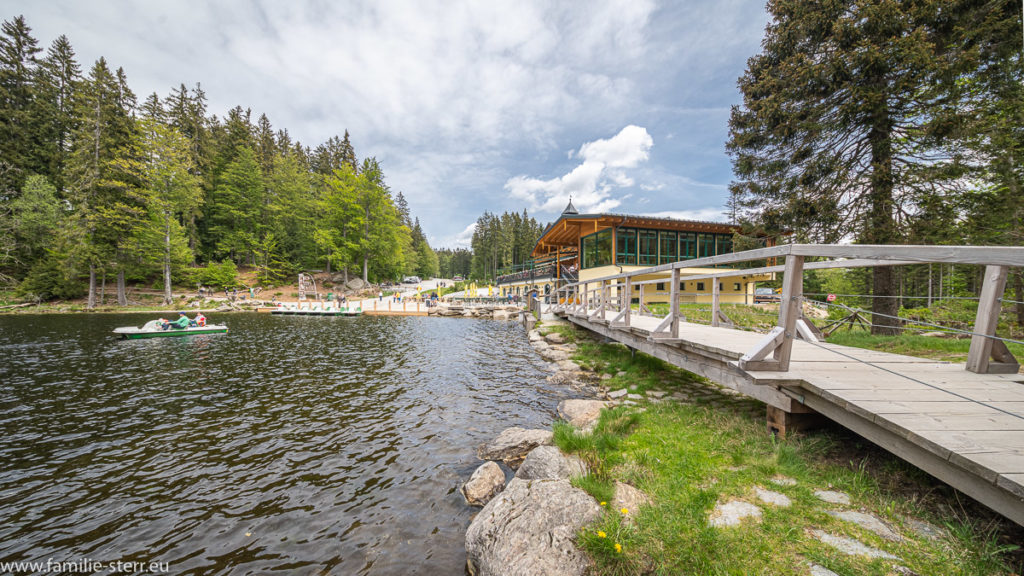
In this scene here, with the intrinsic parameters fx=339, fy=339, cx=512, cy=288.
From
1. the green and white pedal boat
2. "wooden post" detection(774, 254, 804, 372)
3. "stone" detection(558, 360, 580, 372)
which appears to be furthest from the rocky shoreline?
the green and white pedal boat

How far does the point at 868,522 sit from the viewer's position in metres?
2.66

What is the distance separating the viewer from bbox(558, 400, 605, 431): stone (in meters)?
6.36

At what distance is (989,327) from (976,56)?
9.52m

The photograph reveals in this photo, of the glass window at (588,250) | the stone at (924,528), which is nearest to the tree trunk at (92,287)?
the glass window at (588,250)

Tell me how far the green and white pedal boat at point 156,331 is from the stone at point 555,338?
1712 cm

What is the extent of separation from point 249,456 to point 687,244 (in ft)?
100

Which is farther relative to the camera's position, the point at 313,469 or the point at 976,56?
the point at 976,56

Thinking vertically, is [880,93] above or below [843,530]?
above

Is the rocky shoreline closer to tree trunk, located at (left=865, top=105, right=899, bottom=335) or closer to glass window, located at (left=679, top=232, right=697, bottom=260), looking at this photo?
tree trunk, located at (left=865, top=105, right=899, bottom=335)

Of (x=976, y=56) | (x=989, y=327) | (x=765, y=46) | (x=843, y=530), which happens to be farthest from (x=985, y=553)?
(x=765, y=46)

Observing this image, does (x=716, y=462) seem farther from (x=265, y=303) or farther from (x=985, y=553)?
(x=265, y=303)

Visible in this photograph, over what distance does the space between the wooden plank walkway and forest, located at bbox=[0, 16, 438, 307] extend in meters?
41.5

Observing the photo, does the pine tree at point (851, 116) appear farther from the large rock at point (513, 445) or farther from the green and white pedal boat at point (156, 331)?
the green and white pedal boat at point (156, 331)

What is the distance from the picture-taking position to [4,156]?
96.3ft
